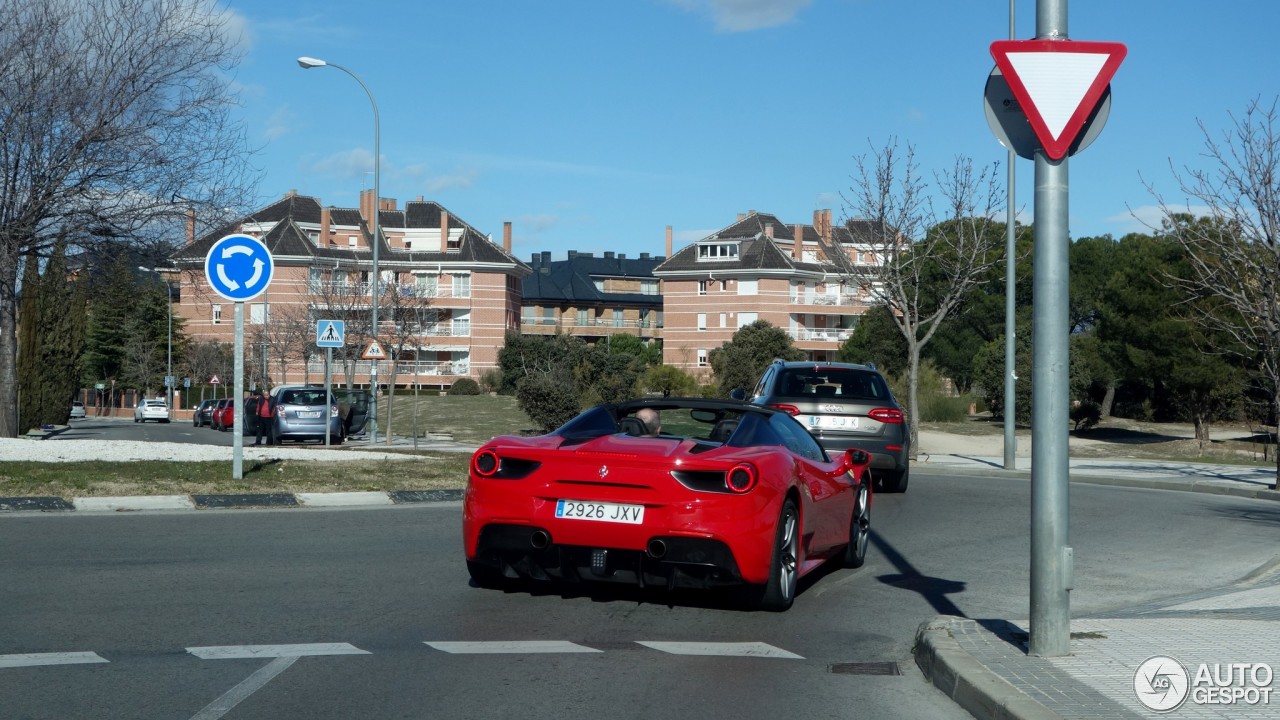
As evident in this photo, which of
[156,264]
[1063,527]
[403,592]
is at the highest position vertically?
[156,264]

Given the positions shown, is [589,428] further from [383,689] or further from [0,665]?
[0,665]

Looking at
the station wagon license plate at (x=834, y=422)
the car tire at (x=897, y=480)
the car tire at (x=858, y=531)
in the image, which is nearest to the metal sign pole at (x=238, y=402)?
the station wagon license plate at (x=834, y=422)

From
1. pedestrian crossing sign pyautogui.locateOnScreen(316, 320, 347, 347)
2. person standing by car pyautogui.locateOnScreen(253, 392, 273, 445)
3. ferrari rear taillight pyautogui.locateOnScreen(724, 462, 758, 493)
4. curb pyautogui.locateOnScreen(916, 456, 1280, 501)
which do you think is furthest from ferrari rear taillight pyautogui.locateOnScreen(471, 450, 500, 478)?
person standing by car pyautogui.locateOnScreen(253, 392, 273, 445)

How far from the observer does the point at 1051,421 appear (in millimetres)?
5965

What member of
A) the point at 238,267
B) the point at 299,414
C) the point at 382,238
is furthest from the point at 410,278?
the point at 238,267

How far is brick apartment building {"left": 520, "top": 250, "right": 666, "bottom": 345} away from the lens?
4281 inches

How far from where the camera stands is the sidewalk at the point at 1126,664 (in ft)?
16.7

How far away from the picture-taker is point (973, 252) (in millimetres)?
25609

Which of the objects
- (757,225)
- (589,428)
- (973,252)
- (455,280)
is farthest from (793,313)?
(589,428)

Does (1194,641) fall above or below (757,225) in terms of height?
below

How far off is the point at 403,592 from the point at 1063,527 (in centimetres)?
442

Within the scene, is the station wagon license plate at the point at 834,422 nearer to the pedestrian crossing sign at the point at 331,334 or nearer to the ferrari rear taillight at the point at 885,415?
the ferrari rear taillight at the point at 885,415

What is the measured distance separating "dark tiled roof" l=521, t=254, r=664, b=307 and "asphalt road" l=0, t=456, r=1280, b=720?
9691 centimetres

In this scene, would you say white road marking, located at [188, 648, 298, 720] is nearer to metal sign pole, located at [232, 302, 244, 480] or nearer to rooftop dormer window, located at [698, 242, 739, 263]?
metal sign pole, located at [232, 302, 244, 480]
